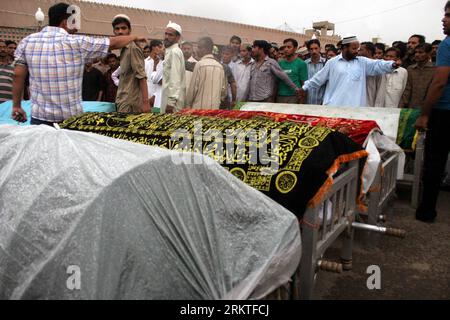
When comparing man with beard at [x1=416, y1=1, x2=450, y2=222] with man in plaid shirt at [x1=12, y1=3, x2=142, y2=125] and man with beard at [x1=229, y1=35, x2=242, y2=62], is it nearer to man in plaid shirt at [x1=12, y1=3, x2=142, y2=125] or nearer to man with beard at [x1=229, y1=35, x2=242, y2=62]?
man in plaid shirt at [x1=12, y1=3, x2=142, y2=125]

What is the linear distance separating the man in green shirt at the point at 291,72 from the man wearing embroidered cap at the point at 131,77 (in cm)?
265

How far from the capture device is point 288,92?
6.02 meters

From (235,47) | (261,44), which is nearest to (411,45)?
(261,44)

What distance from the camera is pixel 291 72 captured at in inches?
242

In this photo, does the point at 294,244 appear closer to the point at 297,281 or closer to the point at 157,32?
the point at 297,281

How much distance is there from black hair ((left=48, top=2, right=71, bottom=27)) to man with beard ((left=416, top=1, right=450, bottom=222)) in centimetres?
323

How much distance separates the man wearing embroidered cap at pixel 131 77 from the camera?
3896 millimetres

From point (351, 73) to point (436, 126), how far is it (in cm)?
140

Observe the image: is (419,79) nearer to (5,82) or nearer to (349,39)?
(349,39)

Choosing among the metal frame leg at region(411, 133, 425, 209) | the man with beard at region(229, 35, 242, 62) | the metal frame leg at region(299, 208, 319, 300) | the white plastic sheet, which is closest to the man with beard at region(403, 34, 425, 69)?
the metal frame leg at region(411, 133, 425, 209)

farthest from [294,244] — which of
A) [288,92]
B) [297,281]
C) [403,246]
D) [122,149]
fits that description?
[288,92]

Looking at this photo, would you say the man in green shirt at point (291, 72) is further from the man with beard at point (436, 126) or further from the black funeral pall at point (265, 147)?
the black funeral pall at point (265, 147)
